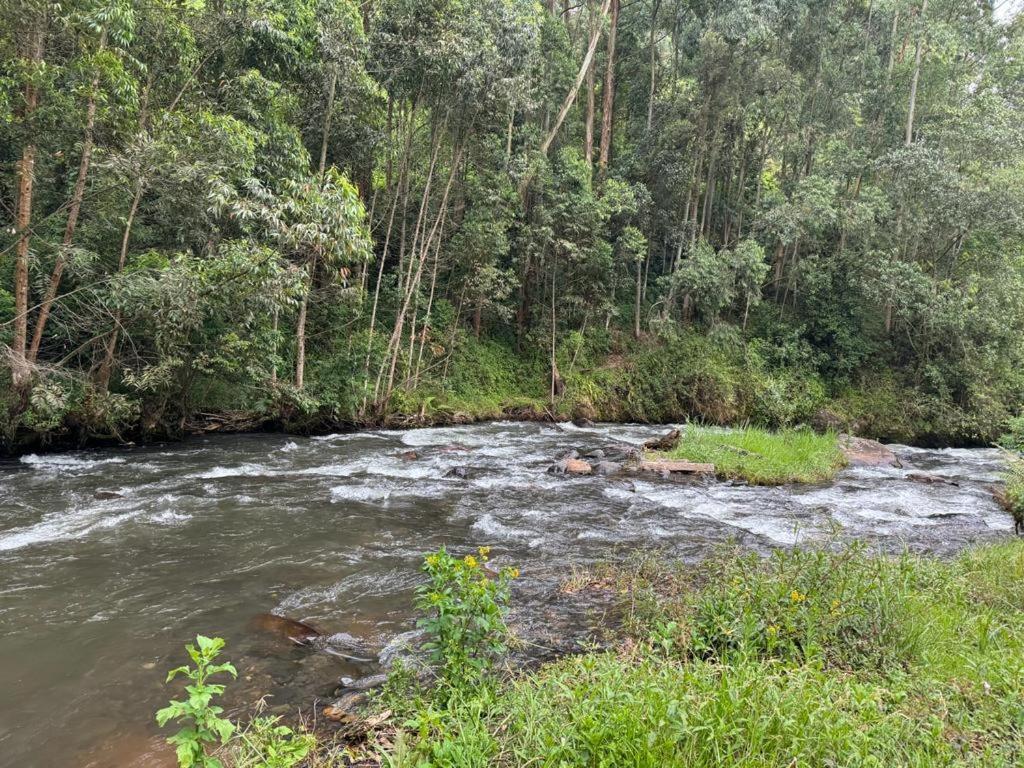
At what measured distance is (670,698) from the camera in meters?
2.80

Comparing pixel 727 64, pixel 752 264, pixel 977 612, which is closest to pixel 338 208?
pixel 977 612

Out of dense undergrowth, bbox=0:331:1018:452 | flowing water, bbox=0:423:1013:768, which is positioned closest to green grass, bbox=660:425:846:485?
flowing water, bbox=0:423:1013:768

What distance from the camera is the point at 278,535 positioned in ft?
23.1

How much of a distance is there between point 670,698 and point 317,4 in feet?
47.0

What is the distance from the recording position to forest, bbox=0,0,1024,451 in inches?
389

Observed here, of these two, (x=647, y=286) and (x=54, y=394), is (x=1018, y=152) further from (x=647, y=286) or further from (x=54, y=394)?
(x=54, y=394)

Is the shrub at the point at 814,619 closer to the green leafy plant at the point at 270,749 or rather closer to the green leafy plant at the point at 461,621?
the green leafy plant at the point at 461,621

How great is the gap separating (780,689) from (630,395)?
16935mm

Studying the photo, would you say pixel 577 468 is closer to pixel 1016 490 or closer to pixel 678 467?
pixel 678 467

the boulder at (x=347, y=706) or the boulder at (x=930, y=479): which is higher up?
the boulder at (x=347, y=706)

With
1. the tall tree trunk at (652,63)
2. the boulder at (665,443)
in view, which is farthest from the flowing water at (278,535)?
the tall tree trunk at (652,63)

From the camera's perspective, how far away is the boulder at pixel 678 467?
11180mm

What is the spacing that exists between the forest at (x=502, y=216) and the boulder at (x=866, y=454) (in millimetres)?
4205

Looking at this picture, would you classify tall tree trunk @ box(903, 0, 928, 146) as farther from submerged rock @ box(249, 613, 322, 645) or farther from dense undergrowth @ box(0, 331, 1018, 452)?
submerged rock @ box(249, 613, 322, 645)
